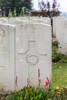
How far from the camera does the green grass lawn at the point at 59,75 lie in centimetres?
564

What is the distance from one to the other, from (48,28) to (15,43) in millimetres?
561

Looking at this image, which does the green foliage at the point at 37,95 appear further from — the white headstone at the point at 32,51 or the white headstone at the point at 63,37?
the white headstone at the point at 63,37

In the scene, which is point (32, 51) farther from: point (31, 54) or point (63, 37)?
point (63, 37)

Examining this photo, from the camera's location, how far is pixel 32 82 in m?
4.86

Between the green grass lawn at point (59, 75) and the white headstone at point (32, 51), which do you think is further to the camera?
the green grass lawn at point (59, 75)

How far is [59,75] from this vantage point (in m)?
6.42

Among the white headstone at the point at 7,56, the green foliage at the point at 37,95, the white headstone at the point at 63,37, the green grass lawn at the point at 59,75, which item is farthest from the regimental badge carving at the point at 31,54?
the white headstone at the point at 63,37

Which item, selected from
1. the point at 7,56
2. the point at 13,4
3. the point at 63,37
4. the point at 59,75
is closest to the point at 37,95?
the point at 7,56

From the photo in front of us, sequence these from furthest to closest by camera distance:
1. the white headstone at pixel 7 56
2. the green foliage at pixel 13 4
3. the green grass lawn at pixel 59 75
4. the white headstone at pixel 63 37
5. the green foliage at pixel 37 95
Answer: the green foliage at pixel 13 4
the white headstone at pixel 63 37
the green grass lawn at pixel 59 75
the white headstone at pixel 7 56
the green foliage at pixel 37 95

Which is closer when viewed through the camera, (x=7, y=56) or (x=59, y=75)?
(x=7, y=56)

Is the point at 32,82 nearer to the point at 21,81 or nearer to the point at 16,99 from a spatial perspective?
the point at 21,81

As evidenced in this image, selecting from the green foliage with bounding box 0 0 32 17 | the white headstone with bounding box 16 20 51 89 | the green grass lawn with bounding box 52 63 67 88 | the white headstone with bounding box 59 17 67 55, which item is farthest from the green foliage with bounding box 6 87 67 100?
the green foliage with bounding box 0 0 32 17

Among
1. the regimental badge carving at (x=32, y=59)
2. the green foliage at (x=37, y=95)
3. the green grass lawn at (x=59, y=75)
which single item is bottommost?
the green grass lawn at (x=59, y=75)

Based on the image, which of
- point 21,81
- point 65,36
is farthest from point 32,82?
point 65,36
